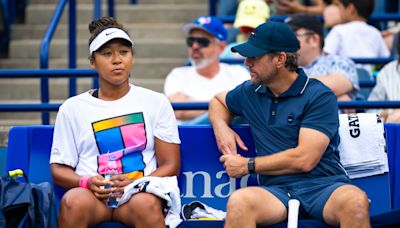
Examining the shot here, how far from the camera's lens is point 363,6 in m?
9.73

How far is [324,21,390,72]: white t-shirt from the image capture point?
960 cm

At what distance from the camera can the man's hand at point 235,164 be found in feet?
21.0

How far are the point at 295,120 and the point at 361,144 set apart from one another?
0.51 metres

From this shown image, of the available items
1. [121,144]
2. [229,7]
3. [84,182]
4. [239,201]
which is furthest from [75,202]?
[229,7]

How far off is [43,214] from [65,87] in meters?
4.50

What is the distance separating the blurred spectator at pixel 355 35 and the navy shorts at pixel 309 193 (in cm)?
336

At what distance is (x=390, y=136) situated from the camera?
22.3ft

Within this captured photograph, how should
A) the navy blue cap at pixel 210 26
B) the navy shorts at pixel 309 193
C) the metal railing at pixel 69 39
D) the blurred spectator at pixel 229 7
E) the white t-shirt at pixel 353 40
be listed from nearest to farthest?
the navy shorts at pixel 309 193
the metal railing at pixel 69 39
the navy blue cap at pixel 210 26
the white t-shirt at pixel 353 40
the blurred spectator at pixel 229 7

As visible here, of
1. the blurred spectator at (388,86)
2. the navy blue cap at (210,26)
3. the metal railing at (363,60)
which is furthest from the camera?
the metal railing at (363,60)

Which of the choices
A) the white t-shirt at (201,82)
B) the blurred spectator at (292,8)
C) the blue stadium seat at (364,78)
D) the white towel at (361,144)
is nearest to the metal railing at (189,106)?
the white t-shirt at (201,82)

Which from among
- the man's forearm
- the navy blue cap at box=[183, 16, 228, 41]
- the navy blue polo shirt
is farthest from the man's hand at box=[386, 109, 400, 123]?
the navy blue cap at box=[183, 16, 228, 41]

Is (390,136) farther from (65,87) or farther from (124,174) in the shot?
(65,87)

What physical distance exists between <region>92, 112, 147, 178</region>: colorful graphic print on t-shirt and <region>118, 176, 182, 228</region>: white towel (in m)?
0.21

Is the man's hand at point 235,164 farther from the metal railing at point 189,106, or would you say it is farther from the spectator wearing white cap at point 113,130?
the metal railing at point 189,106
